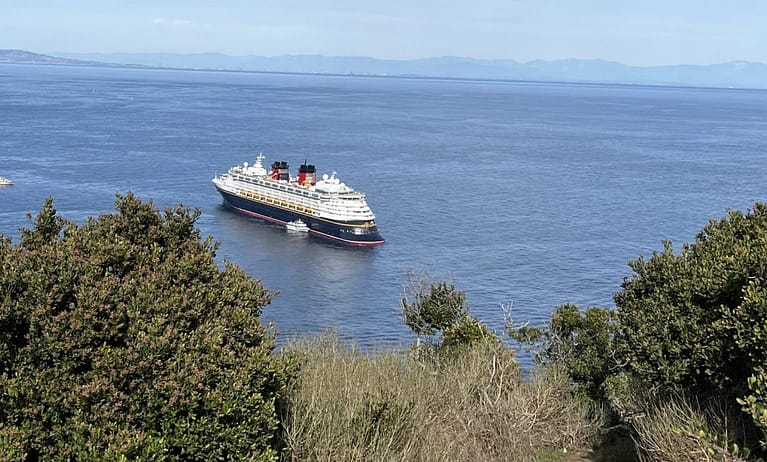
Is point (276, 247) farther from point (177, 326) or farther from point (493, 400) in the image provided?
point (177, 326)

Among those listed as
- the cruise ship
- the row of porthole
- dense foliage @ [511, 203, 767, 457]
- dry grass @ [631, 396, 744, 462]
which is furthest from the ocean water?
dry grass @ [631, 396, 744, 462]

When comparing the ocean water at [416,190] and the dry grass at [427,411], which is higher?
the dry grass at [427,411]

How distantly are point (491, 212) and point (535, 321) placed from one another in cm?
2643

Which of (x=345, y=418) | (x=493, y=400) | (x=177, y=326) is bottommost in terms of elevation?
(x=493, y=400)

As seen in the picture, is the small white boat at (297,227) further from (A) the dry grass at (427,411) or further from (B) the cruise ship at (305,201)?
(A) the dry grass at (427,411)

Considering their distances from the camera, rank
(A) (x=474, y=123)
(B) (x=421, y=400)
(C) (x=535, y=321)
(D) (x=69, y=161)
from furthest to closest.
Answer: (A) (x=474, y=123), (D) (x=69, y=161), (C) (x=535, y=321), (B) (x=421, y=400)

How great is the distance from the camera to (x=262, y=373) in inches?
368

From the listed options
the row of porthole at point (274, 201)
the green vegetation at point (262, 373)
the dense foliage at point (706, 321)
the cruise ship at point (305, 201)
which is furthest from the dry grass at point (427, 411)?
the row of porthole at point (274, 201)

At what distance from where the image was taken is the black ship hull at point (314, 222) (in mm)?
59094

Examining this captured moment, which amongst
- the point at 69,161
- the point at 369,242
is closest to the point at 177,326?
the point at 369,242

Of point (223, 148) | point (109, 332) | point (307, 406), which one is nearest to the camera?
point (109, 332)

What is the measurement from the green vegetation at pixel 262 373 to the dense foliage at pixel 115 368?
0.02 metres

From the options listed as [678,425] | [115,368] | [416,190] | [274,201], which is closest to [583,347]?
[678,425]

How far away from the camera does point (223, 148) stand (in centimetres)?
9794
